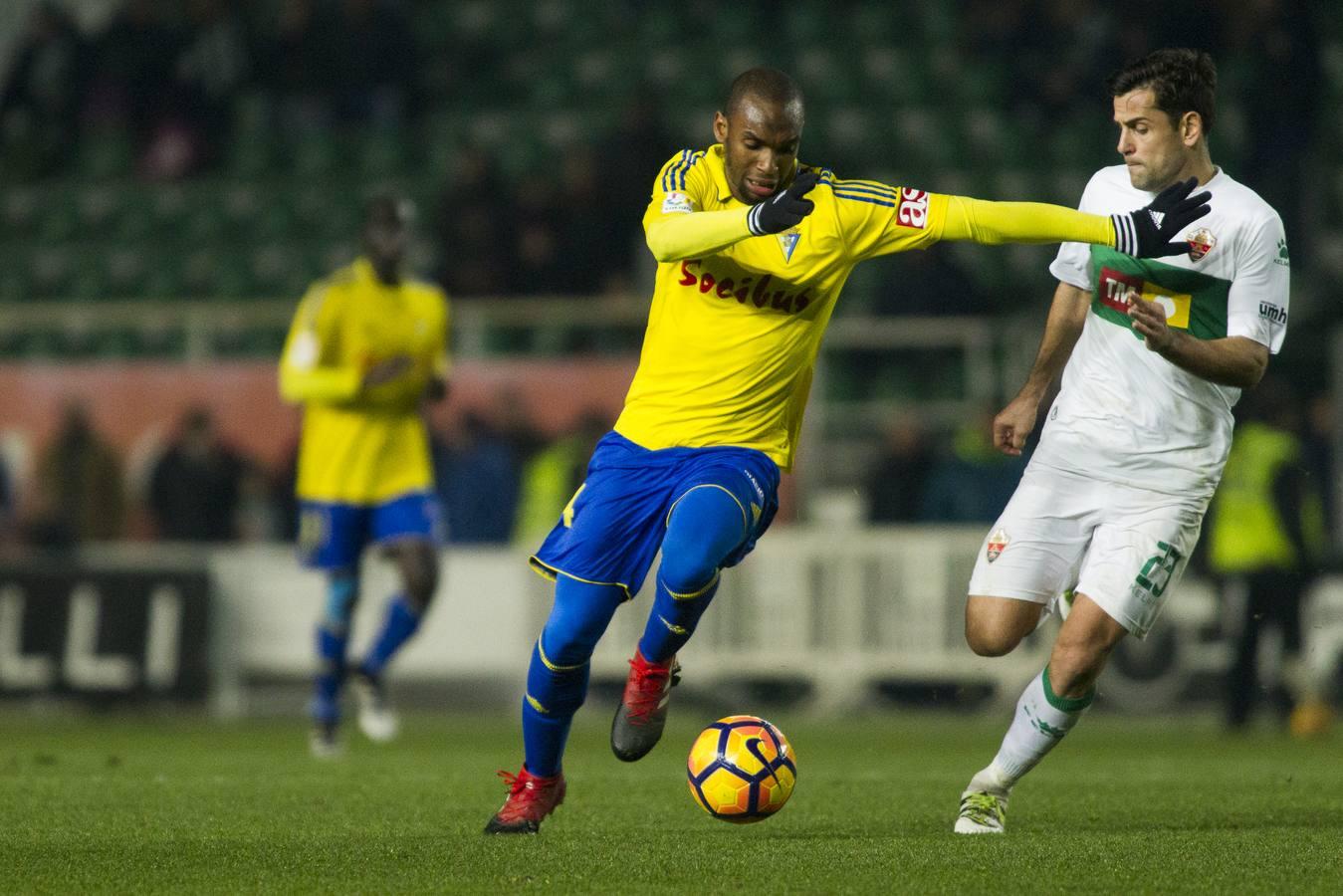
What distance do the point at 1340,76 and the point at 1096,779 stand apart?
11134 millimetres

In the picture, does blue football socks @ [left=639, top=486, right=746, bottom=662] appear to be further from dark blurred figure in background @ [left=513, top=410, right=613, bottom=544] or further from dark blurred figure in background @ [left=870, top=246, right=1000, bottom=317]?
dark blurred figure in background @ [left=870, top=246, right=1000, bottom=317]

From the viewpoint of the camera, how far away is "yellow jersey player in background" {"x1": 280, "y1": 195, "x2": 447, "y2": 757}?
1098 centimetres

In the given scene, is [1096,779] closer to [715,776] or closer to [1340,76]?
[715,776]

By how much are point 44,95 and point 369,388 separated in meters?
10.4

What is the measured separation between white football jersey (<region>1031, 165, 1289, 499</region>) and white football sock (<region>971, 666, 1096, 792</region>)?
68 centimetres

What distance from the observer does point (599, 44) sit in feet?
67.5

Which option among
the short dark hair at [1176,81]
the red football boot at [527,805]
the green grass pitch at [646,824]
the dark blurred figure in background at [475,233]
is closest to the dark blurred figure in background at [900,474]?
the green grass pitch at [646,824]

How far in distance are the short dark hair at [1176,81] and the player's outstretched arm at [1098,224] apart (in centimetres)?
47

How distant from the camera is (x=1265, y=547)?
13.3 metres

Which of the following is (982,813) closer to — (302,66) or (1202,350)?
(1202,350)

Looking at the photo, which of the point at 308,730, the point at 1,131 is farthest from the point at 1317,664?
the point at 1,131

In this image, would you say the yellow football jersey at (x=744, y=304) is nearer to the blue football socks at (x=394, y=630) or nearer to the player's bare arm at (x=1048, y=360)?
the player's bare arm at (x=1048, y=360)

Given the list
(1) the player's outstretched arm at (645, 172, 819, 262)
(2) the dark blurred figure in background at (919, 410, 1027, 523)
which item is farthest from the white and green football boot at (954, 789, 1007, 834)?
(2) the dark blurred figure in background at (919, 410, 1027, 523)

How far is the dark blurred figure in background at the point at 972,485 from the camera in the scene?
1445 cm
